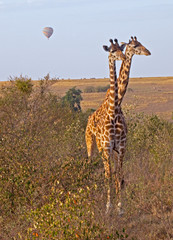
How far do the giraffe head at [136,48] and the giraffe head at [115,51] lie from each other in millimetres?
172

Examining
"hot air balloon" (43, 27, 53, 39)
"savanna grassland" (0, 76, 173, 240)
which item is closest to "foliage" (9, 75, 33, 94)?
"savanna grassland" (0, 76, 173, 240)

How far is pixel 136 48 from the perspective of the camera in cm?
814

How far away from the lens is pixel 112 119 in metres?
8.58

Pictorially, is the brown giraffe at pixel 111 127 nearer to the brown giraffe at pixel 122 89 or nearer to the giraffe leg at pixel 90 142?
the brown giraffe at pixel 122 89

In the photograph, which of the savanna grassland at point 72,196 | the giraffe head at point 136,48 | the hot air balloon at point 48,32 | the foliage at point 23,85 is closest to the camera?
the savanna grassland at point 72,196

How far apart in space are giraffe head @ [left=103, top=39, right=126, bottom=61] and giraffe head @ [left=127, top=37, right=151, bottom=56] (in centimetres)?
17

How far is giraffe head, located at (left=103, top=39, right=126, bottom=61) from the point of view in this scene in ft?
26.6

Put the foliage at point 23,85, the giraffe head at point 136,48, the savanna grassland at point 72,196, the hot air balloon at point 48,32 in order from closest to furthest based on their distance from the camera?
1. the savanna grassland at point 72,196
2. the giraffe head at point 136,48
3. the foliage at point 23,85
4. the hot air balloon at point 48,32

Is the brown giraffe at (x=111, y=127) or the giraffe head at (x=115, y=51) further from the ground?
the giraffe head at (x=115, y=51)

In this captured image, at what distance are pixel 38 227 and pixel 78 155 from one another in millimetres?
2117

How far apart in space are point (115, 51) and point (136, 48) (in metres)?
0.39

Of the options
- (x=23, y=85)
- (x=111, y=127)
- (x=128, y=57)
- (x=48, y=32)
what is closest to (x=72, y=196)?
(x=111, y=127)

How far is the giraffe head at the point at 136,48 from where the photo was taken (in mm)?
8039

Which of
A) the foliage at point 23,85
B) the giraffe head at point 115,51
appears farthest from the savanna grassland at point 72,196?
the foliage at point 23,85
